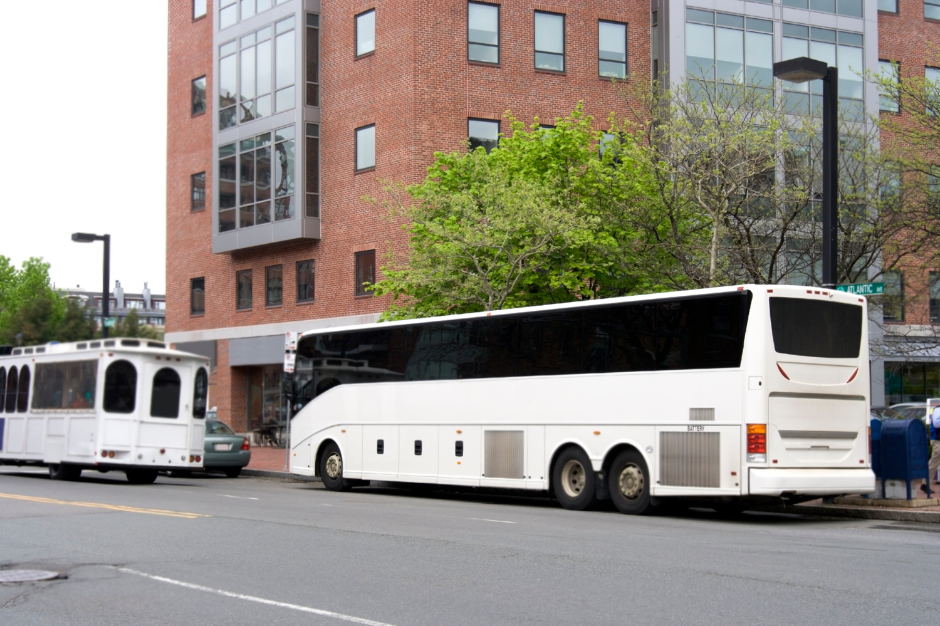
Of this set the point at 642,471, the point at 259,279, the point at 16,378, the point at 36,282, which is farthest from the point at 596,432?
the point at 36,282

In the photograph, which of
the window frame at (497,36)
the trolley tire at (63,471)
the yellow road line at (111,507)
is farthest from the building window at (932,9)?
the yellow road line at (111,507)

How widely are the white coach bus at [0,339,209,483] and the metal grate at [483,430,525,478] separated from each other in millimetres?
7398

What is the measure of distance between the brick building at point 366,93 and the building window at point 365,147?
6 cm

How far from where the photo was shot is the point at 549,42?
117 ft

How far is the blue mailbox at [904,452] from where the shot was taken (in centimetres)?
1709

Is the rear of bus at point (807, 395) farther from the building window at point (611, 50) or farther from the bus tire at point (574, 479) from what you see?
the building window at point (611, 50)

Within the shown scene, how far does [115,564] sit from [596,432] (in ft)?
30.2

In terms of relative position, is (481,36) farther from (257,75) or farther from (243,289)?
(243,289)

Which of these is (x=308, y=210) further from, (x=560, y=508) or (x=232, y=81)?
(x=560, y=508)

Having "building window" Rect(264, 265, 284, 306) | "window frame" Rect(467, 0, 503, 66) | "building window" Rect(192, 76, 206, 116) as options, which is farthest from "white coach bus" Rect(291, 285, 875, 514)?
"building window" Rect(192, 76, 206, 116)

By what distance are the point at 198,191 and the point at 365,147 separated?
1078cm

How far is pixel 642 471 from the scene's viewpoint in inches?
675

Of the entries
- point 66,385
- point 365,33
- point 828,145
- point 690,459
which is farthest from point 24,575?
point 365,33

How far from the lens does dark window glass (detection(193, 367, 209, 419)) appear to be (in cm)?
2455
